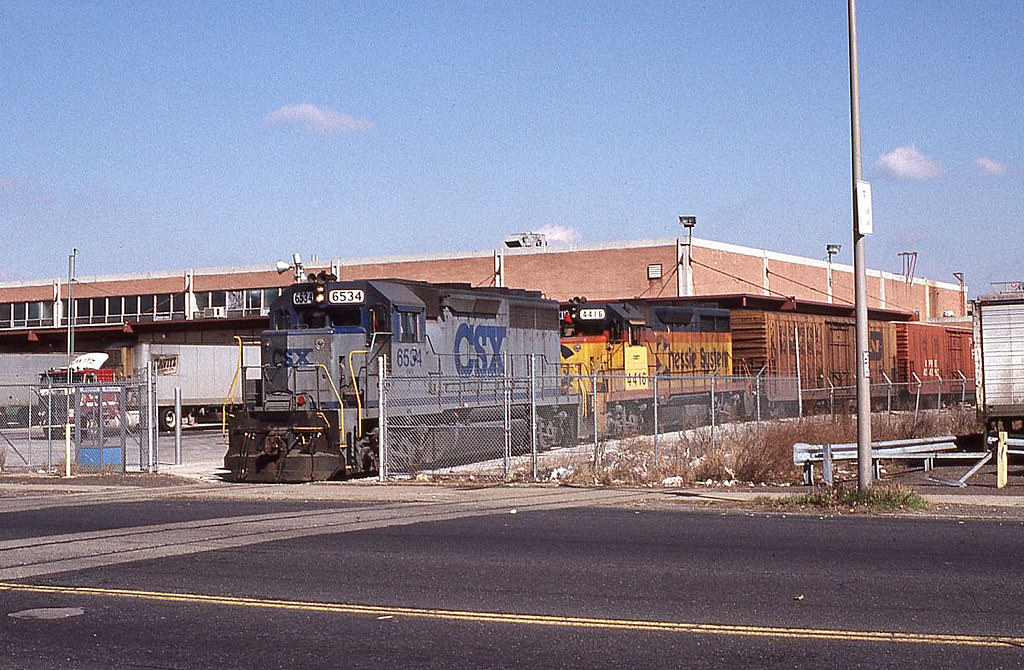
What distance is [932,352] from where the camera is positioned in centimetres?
5197

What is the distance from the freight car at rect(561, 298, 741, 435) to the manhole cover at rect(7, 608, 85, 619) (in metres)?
19.6

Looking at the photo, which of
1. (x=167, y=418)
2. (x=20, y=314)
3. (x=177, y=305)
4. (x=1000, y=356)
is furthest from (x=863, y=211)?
(x=20, y=314)

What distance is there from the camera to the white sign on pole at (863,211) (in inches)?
622

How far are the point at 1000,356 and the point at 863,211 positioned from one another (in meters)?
11.1

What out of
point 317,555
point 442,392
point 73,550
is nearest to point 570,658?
point 317,555

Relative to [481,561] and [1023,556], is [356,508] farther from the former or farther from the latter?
[1023,556]

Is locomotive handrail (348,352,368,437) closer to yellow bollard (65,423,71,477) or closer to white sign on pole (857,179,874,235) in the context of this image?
yellow bollard (65,423,71,477)

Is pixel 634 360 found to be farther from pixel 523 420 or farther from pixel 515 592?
pixel 515 592

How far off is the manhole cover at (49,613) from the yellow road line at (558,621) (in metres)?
0.62

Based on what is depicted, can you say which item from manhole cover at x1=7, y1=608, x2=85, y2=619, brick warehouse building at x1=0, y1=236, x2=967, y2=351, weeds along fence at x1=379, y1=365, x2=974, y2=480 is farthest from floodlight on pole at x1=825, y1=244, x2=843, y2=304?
manhole cover at x1=7, y1=608, x2=85, y2=619

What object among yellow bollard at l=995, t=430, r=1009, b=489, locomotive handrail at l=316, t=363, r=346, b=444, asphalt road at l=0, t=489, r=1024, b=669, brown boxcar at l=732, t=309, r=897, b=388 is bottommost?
asphalt road at l=0, t=489, r=1024, b=669

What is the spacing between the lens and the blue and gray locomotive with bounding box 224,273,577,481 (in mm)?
21438

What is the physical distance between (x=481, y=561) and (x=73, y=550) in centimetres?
468

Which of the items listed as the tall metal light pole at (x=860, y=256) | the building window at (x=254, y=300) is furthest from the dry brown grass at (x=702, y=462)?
the building window at (x=254, y=300)
